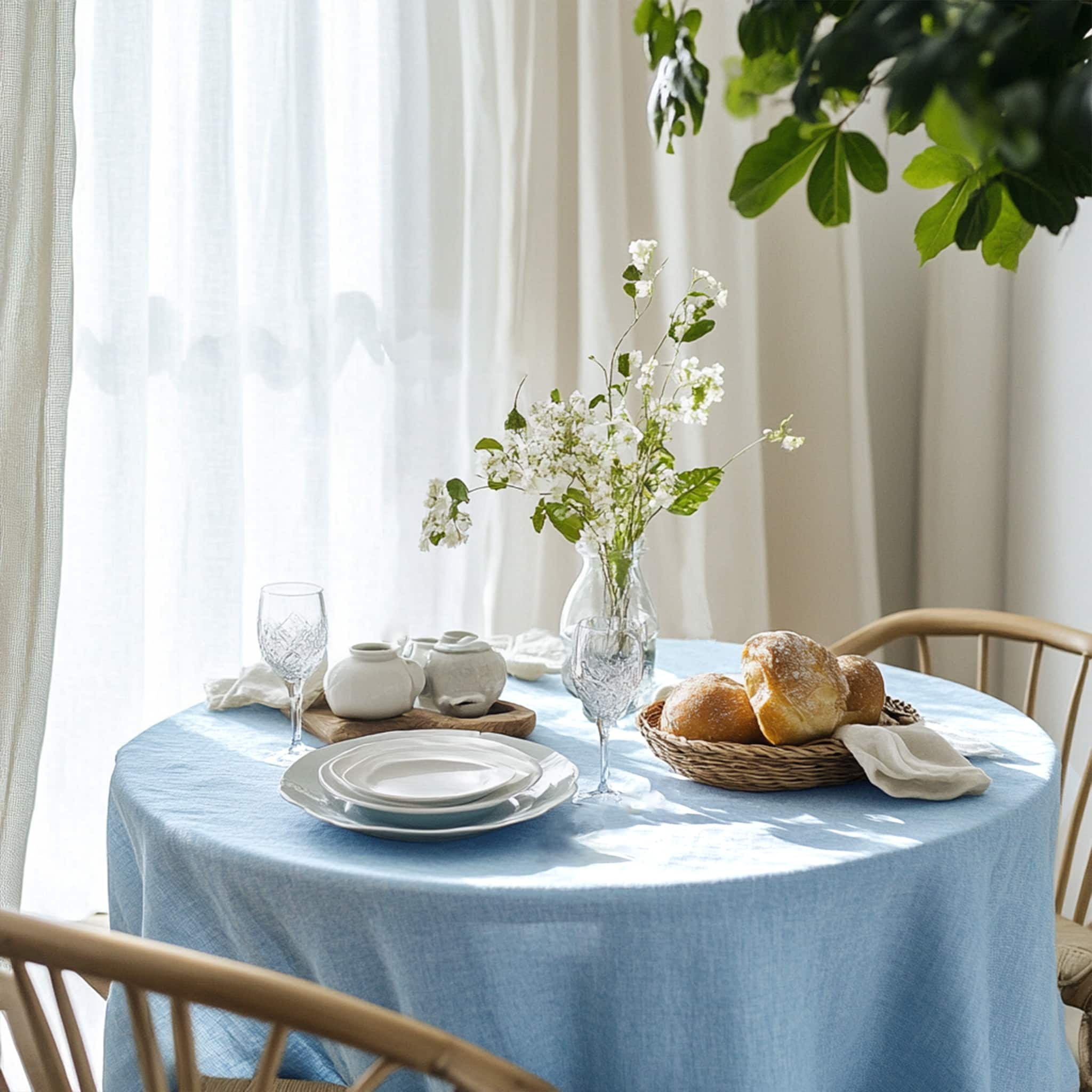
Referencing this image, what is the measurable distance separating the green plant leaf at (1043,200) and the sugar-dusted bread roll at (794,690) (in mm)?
734

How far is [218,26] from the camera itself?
2.24 m

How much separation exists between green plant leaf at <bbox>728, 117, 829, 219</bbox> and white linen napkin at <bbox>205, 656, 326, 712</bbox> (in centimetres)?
107

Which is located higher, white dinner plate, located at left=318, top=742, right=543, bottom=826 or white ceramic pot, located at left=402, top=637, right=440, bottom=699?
white ceramic pot, located at left=402, top=637, right=440, bottom=699

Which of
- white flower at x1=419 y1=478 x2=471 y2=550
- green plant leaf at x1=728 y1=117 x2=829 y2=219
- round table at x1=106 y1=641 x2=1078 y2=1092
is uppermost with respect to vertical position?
green plant leaf at x1=728 y1=117 x2=829 y2=219

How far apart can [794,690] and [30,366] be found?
129cm

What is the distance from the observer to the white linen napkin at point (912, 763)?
49.1 inches

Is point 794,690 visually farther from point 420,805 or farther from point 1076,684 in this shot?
point 1076,684

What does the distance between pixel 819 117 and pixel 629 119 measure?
2232 mm

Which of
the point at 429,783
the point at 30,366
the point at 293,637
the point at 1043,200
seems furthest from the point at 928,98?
the point at 30,366

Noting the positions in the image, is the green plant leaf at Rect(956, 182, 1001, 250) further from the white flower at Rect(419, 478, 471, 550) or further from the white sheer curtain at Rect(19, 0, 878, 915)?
the white sheer curtain at Rect(19, 0, 878, 915)

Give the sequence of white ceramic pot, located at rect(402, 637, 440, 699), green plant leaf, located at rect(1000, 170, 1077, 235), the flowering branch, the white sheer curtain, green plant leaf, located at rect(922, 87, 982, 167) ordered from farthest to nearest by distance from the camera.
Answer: the white sheer curtain → white ceramic pot, located at rect(402, 637, 440, 699) → the flowering branch → green plant leaf, located at rect(1000, 170, 1077, 235) → green plant leaf, located at rect(922, 87, 982, 167)

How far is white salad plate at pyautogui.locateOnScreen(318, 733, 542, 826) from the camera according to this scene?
46.2 inches

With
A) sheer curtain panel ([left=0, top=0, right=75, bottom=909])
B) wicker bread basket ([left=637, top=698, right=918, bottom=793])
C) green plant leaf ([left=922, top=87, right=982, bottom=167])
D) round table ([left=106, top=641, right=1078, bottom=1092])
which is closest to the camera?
green plant leaf ([left=922, top=87, right=982, bottom=167])

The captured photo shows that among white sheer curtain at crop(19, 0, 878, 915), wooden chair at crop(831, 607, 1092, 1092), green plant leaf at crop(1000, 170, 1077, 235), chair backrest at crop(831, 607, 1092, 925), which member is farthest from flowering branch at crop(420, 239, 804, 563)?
white sheer curtain at crop(19, 0, 878, 915)
